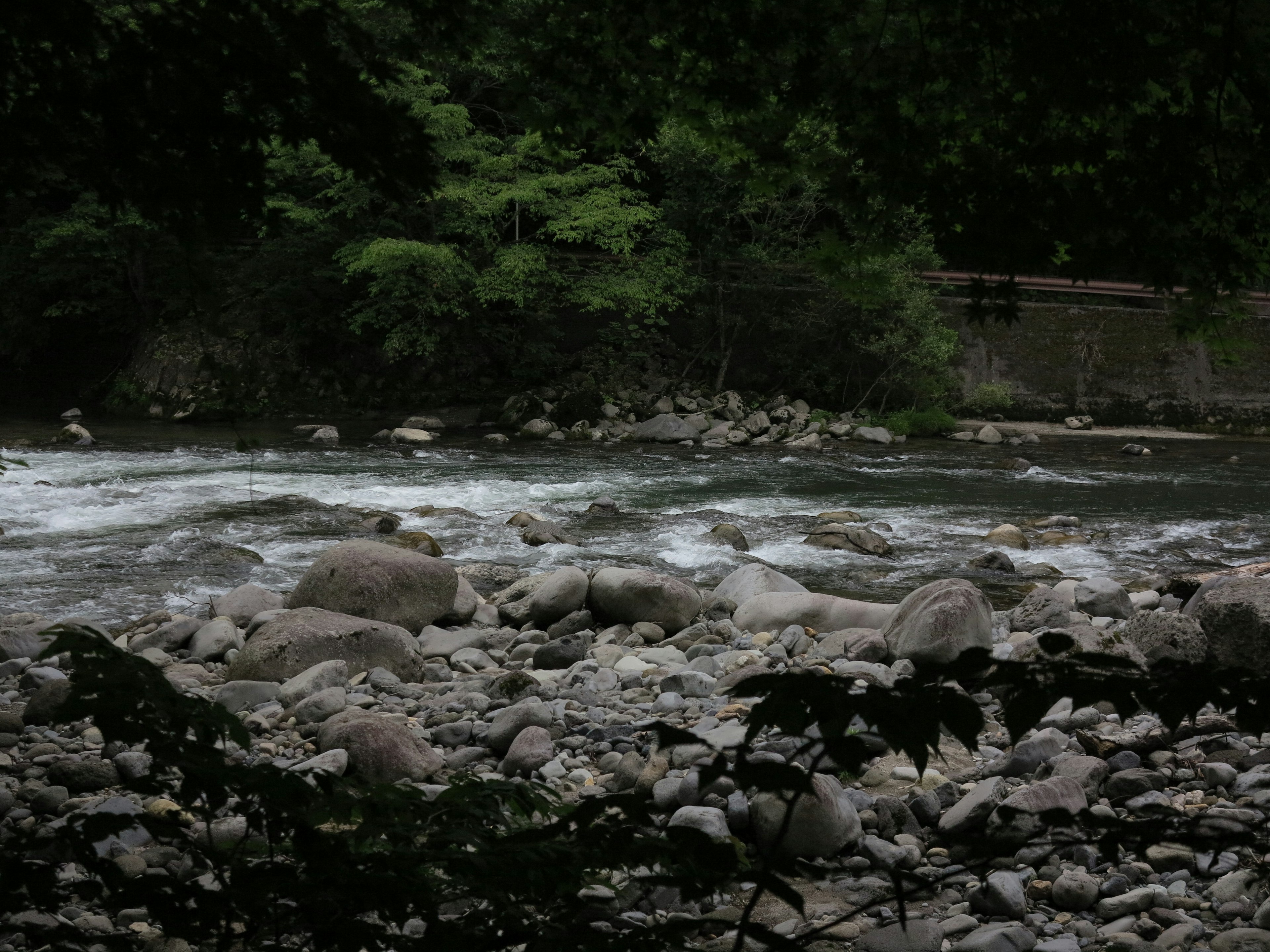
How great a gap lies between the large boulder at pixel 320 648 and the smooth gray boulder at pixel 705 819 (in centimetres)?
252

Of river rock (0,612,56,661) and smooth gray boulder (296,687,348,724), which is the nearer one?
smooth gray boulder (296,687,348,724)

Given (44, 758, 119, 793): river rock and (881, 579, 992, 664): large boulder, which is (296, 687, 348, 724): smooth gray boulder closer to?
(44, 758, 119, 793): river rock

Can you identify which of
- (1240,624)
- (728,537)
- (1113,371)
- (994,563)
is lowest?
→ (994,563)

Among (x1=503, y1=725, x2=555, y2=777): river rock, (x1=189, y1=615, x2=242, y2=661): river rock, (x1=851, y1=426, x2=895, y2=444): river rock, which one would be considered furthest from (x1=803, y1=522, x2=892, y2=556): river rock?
(x1=851, y1=426, x2=895, y2=444): river rock

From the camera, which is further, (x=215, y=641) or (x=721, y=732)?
(x=215, y=641)

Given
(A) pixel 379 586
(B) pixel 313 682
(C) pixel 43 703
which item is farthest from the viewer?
(A) pixel 379 586

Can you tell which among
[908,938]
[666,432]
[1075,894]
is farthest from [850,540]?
[666,432]

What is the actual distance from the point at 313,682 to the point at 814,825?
2702mm

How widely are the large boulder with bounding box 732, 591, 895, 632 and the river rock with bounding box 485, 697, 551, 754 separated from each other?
2327 mm

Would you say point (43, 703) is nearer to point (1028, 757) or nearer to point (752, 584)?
point (1028, 757)

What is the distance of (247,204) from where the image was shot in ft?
5.70

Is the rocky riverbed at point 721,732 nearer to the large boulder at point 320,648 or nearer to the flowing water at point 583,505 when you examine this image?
the large boulder at point 320,648

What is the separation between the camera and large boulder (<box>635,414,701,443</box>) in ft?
59.9

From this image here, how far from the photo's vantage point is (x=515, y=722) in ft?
14.7
